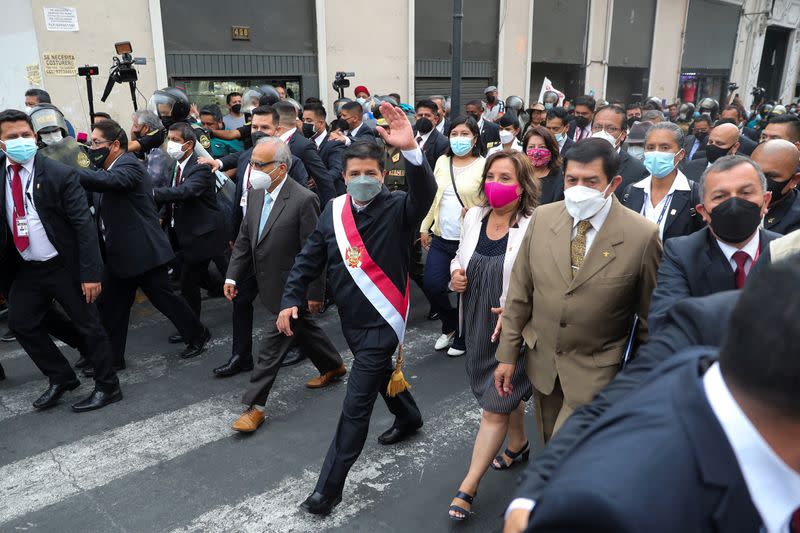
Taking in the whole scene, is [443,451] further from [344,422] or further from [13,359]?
[13,359]

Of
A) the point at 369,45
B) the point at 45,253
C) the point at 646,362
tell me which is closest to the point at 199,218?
the point at 45,253

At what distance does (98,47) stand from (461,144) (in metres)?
7.93

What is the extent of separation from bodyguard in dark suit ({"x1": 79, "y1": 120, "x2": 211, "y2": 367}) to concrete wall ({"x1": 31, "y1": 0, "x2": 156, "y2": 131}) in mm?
6198

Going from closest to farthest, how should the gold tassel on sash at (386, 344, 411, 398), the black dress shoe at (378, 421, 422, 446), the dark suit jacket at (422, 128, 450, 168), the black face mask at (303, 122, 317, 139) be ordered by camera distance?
the gold tassel on sash at (386, 344, 411, 398)
the black dress shoe at (378, 421, 422, 446)
the dark suit jacket at (422, 128, 450, 168)
the black face mask at (303, 122, 317, 139)

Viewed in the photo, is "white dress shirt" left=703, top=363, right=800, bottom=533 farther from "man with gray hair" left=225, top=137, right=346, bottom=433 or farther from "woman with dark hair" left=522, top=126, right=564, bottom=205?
"woman with dark hair" left=522, top=126, right=564, bottom=205

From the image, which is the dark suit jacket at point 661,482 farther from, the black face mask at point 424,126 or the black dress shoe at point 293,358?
the black face mask at point 424,126

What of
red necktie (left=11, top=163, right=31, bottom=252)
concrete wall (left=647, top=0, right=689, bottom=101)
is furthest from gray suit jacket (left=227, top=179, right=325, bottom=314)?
concrete wall (left=647, top=0, right=689, bottom=101)

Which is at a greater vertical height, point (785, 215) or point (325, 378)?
point (785, 215)

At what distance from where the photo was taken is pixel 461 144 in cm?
550

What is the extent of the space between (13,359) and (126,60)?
174 inches

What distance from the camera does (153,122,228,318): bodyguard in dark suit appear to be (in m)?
5.56

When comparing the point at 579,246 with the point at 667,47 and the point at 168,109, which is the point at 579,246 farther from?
the point at 667,47

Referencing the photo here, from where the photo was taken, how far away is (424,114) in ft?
25.3

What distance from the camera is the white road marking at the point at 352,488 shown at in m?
3.39
